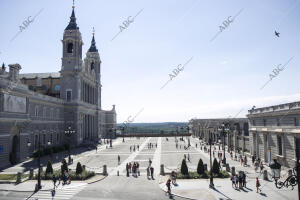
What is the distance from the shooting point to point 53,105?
5562cm

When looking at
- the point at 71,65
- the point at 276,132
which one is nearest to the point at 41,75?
the point at 71,65

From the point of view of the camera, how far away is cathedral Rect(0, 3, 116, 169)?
36656 mm

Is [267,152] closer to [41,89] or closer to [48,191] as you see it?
[48,191]

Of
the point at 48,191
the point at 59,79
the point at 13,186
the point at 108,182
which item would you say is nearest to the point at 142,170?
the point at 108,182

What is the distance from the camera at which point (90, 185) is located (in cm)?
2377

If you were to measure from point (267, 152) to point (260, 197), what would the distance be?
16609 millimetres

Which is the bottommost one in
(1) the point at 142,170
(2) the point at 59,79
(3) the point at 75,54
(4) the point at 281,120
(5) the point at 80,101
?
(1) the point at 142,170

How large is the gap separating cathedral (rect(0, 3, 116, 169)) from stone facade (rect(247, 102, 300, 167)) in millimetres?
28110

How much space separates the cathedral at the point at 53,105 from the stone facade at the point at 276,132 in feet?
92.2

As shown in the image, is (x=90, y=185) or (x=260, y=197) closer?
(x=260, y=197)

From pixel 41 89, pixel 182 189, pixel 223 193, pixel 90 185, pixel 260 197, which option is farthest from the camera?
pixel 41 89

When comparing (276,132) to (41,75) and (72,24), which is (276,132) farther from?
(41,75)

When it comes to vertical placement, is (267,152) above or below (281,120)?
below

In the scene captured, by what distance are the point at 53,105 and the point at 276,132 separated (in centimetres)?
4605
